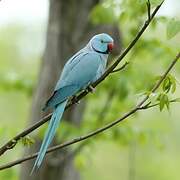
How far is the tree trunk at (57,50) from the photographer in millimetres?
5414

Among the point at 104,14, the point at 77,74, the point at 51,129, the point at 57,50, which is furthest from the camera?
the point at 57,50

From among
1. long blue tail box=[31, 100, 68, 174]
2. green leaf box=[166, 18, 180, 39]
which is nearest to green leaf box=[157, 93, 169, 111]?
green leaf box=[166, 18, 180, 39]

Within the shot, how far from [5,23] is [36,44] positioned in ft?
2.87

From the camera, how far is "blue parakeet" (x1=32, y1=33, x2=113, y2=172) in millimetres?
3168

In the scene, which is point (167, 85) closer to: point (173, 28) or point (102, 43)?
point (173, 28)

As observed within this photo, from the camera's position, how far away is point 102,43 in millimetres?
3453

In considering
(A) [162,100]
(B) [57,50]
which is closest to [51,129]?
(A) [162,100]

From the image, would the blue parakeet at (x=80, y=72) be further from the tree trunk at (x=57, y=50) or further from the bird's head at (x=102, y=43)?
the tree trunk at (x=57, y=50)

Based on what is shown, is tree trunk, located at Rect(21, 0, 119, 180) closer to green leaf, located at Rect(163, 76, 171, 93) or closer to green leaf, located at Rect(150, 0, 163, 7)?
green leaf, located at Rect(163, 76, 171, 93)

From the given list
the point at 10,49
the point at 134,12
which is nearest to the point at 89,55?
the point at 134,12

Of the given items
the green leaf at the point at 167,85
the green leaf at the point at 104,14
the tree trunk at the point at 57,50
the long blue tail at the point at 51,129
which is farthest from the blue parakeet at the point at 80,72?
the tree trunk at the point at 57,50

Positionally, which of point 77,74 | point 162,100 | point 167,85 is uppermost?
point 77,74

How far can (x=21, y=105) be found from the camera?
1252cm

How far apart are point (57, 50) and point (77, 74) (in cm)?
208
